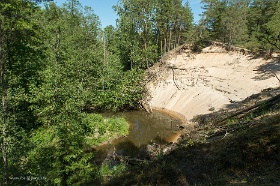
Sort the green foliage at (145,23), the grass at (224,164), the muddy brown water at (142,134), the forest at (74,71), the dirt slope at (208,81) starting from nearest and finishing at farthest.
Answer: the grass at (224,164) → the forest at (74,71) → the muddy brown water at (142,134) → the dirt slope at (208,81) → the green foliage at (145,23)

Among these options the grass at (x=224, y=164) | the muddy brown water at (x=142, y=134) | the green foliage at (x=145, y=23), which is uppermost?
the green foliage at (x=145, y=23)

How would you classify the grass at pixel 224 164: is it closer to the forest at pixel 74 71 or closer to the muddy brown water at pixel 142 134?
the forest at pixel 74 71

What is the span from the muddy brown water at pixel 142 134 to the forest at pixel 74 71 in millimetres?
1280

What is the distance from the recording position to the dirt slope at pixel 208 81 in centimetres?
2847

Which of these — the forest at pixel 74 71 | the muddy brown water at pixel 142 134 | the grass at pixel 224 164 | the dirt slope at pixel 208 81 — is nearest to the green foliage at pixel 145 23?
the forest at pixel 74 71

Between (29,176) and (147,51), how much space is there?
3366 cm

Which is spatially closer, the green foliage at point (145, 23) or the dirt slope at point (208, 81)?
the dirt slope at point (208, 81)

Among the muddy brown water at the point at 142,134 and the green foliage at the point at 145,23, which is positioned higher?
the green foliage at the point at 145,23

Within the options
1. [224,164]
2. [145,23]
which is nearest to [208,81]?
[145,23]

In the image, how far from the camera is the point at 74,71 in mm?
29531

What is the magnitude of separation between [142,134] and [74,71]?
42.8 feet

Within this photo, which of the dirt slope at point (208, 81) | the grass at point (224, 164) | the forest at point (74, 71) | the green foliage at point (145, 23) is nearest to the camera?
the grass at point (224, 164)

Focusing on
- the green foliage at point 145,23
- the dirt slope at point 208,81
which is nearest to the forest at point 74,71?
the green foliage at point 145,23

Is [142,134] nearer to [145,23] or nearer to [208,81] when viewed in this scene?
[208,81]
